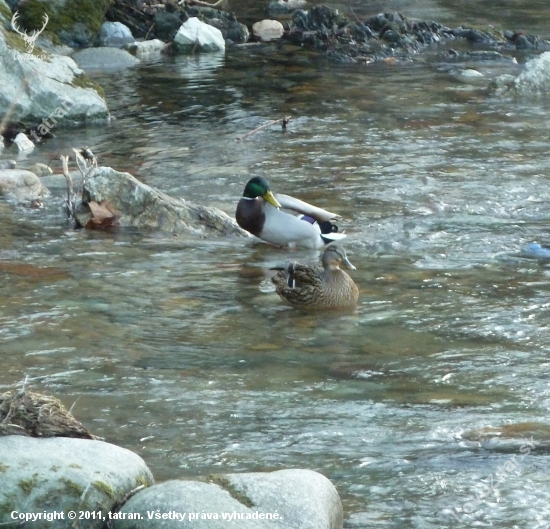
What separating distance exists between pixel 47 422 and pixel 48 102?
8710 mm

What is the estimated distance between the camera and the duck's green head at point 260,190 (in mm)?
8555

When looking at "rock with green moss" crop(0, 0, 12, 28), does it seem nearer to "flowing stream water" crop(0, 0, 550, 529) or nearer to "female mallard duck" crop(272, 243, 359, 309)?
"flowing stream water" crop(0, 0, 550, 529)

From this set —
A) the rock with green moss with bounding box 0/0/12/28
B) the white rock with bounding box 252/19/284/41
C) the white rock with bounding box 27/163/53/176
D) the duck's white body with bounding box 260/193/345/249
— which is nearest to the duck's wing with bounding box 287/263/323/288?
the duck's white body with bounding box 260/193/345/249

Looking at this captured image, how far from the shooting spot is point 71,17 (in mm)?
17609

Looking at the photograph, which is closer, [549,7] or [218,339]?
[218,339]

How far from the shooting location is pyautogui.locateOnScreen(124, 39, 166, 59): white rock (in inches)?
685

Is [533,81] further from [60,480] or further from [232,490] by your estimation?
[60,480]

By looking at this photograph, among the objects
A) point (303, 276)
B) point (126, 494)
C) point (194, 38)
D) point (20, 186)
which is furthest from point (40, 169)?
point (194, 38)

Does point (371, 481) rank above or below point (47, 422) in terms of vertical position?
below

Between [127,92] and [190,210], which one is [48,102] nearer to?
[127,92]

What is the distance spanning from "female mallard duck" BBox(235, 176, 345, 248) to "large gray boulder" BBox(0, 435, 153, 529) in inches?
176

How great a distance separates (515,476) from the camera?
4.57m

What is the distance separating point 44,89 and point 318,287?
6405mm

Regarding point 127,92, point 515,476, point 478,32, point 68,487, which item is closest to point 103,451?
point 68,487
